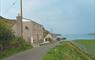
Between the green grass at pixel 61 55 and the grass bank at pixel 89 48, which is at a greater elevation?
the grass bank at pixel 89 48

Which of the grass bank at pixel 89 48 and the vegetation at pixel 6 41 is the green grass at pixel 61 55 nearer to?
the grass bank at pixel 89 48

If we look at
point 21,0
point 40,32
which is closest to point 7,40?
point 21,0

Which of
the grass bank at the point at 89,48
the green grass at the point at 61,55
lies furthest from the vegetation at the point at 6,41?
the grass bank at the point at 89,48

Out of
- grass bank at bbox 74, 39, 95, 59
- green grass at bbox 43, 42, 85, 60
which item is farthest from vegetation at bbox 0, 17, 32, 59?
grass bank at bbox 74, 39, 95, 59

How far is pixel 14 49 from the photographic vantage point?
136 ft

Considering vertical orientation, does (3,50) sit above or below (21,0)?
below

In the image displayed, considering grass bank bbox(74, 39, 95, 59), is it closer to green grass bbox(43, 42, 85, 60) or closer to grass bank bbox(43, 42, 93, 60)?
grass bank bbox(43, 42, 93, 60)

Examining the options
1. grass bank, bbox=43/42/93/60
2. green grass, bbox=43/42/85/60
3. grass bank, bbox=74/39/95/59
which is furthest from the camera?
grass bank, bbox=74/39/95/59

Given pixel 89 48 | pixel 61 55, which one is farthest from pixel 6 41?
pixel 89 48

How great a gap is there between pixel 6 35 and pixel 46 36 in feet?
238

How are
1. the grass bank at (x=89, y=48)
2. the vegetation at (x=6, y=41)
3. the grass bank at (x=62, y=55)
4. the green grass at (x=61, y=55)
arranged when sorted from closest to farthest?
the green grass at (x=61, y=55) < the grass bank at (x=62, y=55) < the vegetation at (x=6, y=41) < the grass bank at (x=89, y=48)

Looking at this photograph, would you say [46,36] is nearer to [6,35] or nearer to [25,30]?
[25,30]

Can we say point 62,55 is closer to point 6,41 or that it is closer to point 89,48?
point 6,41

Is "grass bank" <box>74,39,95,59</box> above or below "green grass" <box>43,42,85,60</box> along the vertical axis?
above
